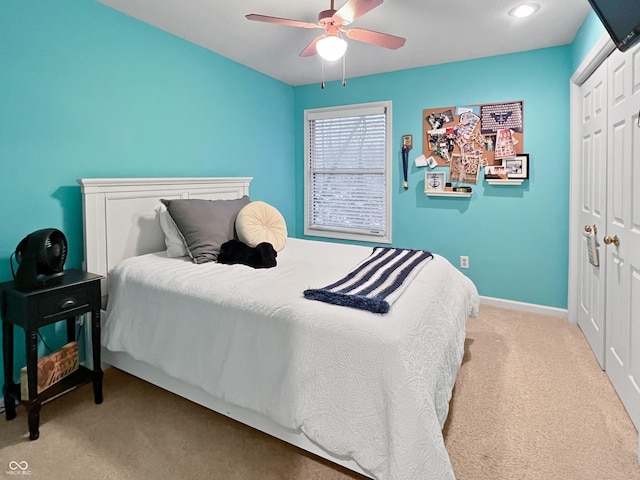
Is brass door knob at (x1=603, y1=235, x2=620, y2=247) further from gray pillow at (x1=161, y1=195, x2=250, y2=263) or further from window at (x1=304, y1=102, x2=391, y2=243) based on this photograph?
gray pillow at (x1=161, y1=195, x2=250, y2=263)

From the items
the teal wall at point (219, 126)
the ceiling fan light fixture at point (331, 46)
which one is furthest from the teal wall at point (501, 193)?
the ceiling fan light fixture at point (331, 46)

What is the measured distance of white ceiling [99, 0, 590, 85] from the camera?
99.8 inches

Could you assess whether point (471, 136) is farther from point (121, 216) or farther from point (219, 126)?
point (121, 216)

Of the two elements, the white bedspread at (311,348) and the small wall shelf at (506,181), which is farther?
the small wall shelf at (506,181)

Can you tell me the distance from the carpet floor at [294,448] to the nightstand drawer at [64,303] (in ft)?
1.88

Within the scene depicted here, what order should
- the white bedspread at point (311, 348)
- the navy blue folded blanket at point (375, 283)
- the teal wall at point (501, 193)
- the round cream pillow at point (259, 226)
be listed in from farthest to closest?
the teal wall at point (501, 193) < the round cream pillow at point (259, 226) < the navy blue folded blanket at point (375, 283) < the white bedspread at point (311, 348)

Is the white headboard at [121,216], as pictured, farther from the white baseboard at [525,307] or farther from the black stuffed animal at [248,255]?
the white baseboard at [525,307]

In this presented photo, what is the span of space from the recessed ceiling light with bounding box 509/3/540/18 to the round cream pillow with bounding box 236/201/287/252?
2189 millimetres

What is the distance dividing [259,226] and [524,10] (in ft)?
7.68

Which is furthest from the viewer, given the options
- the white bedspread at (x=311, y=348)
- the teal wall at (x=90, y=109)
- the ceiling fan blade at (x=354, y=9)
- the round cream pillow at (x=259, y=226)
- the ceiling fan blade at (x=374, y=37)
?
the round cream pillow at (x=259, y=226)

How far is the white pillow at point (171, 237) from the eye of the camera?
2596 mm

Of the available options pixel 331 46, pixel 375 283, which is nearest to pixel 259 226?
pixel 375 283

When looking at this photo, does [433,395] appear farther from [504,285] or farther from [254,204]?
[504,285]

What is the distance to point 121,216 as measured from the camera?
259 centimetres
